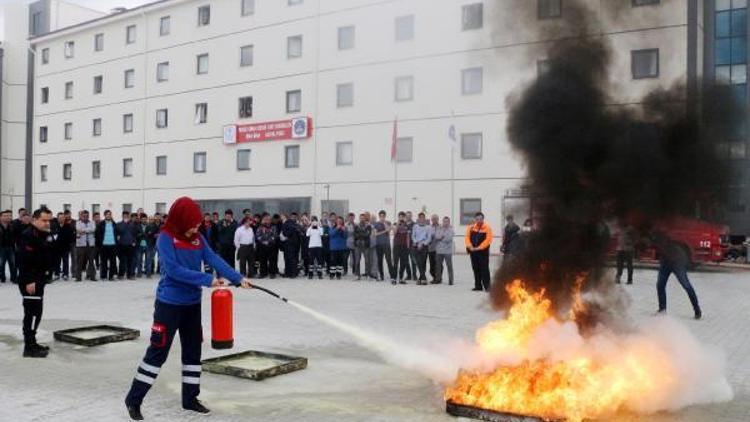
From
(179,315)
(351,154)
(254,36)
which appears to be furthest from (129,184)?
(179,315)

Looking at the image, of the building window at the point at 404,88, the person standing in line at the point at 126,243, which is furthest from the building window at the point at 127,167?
the person standing in line at the point at 126,243

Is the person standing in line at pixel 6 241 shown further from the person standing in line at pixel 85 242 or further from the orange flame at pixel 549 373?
the orange flame at pixel 549 373

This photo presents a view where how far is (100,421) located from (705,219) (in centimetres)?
564

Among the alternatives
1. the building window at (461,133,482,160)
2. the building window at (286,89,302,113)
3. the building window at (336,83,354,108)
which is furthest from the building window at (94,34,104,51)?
the building window at (461,133,482,160)

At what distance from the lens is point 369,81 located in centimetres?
2622

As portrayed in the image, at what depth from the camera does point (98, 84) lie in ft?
130

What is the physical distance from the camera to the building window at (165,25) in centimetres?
3634

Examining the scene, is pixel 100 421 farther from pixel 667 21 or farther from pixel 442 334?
pixel 667 21

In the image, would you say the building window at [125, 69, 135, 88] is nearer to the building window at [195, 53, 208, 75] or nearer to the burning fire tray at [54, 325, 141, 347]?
the building window at [195, 53, 208, 75]

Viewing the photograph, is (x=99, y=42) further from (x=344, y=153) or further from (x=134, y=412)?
(x=134, y=412)

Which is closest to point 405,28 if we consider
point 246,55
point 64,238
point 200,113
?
point 64,238

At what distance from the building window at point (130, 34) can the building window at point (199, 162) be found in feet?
28.7

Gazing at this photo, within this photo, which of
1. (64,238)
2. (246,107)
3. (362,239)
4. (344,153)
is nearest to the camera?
(64,238)

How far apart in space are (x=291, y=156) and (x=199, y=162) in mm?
6293
